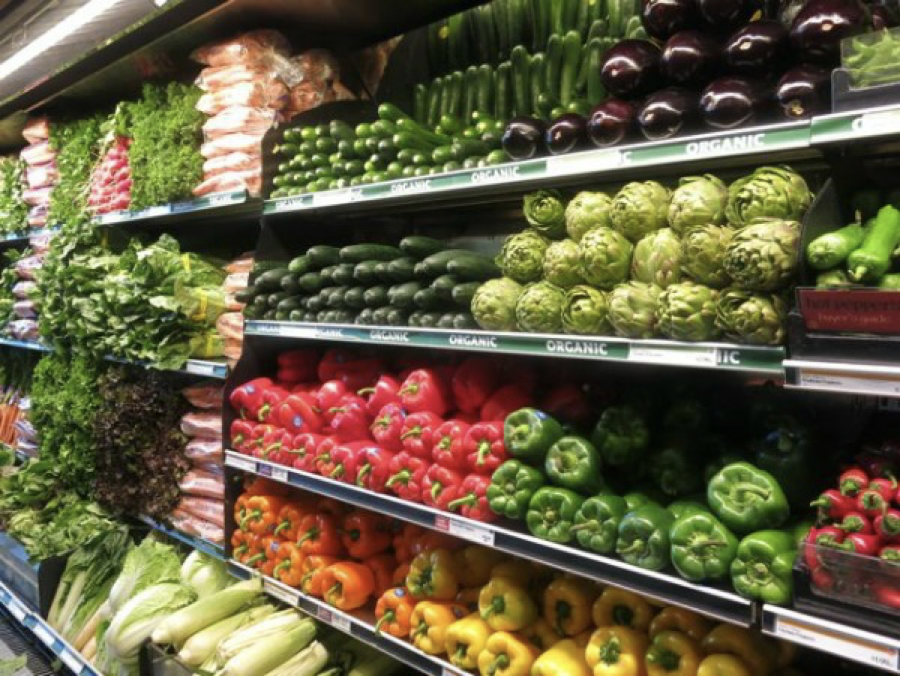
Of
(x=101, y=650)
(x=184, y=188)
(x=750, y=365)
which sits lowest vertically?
(x=101, y=650)

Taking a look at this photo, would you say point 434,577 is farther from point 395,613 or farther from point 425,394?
point 425,394

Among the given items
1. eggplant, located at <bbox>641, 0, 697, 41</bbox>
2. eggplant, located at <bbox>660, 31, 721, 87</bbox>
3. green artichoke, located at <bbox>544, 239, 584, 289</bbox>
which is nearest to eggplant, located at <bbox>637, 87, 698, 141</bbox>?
eggplant, located at <bbox>660, 31, 721, 87</bbox>

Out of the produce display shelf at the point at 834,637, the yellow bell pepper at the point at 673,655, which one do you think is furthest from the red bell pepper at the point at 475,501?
the produce display shelf at the point at 834,637

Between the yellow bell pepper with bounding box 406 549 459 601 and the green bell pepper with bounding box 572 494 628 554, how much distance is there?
643 mm

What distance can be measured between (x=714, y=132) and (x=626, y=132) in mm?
247

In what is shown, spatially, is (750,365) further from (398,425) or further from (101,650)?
(101,650)

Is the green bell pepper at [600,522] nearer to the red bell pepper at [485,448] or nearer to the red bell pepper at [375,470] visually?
the red bell pepper at [485,448]

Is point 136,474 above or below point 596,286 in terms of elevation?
below

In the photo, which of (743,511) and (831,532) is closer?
(831,532)

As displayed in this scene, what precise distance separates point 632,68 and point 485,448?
3.46 feet

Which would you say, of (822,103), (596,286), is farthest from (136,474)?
(822,103)

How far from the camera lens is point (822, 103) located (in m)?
1.45

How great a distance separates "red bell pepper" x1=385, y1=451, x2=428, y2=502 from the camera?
6.91ft

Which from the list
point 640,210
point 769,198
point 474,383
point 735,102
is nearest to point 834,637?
point 769,198
